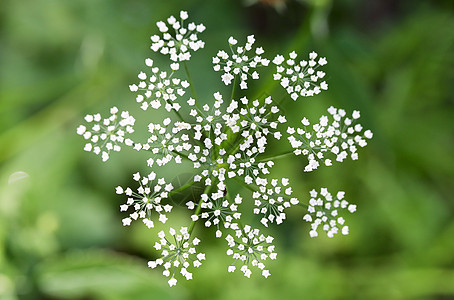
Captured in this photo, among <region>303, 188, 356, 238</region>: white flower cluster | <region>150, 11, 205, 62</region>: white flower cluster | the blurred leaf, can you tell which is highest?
<region>150, 11, 205, 62</region>: white flower cluster

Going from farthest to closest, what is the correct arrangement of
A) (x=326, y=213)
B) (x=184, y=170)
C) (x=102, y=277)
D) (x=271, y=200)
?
(x=184, y=170) < (x=102, y=277) < (x=326, y=213) < (x=271, y=200)

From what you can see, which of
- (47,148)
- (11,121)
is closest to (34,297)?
(47,148)

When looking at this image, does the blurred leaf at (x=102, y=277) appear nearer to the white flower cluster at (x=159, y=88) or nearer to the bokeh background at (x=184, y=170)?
the bokeh background at (x=184, y=170)

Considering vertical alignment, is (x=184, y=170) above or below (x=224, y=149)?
above

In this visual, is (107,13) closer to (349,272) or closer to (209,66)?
(209,66)

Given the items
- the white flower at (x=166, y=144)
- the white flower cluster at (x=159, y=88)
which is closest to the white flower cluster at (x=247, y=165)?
the white flower at (x=166, y=144)

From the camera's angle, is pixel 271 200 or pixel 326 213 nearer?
pixel 271 200

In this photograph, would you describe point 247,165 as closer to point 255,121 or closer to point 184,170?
point 255,121

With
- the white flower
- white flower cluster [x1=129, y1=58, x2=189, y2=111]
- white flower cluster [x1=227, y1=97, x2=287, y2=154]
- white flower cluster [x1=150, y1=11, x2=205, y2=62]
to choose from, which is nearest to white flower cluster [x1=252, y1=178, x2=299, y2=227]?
white flower cluster [x1=227, y1=97, x2=287, y2=154]

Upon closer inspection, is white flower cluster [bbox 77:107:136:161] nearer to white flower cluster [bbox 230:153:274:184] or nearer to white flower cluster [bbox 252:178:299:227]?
white flower cluster [bbox 230:153:274:184]

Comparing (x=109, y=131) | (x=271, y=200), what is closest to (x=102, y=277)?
(x=109, y=131)
